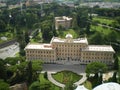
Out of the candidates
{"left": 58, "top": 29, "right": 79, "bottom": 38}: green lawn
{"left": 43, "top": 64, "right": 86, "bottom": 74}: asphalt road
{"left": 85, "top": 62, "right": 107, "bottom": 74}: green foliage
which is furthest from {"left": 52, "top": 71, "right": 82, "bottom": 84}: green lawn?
{"left": 58, "top": 29, "right": 79, "bottom": 38}: green lawn

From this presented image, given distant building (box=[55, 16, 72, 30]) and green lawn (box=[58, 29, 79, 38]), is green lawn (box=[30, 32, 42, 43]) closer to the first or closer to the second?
green lawn (box=[58, 29, 79, 38])

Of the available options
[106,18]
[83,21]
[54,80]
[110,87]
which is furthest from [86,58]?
[106,18]

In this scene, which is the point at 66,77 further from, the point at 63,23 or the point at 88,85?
the point at 63,23

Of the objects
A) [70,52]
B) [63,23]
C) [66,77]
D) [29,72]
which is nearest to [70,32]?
[63,23]

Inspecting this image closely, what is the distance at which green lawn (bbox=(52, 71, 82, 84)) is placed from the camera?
175ft

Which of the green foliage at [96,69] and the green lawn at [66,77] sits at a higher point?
the green foliage at [96,69]

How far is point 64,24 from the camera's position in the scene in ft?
318

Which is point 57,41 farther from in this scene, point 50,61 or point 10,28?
point 10,28

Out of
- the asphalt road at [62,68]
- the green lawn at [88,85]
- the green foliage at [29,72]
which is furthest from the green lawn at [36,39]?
the green lawn at [88,85]

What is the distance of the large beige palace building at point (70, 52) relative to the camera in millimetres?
62625

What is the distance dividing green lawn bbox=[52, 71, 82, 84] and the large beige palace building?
655cm

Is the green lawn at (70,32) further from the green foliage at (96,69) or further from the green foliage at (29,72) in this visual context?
the green foliage at (29,72)

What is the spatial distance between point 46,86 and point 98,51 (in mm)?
21918

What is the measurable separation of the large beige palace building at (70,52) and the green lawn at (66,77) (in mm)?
6548
